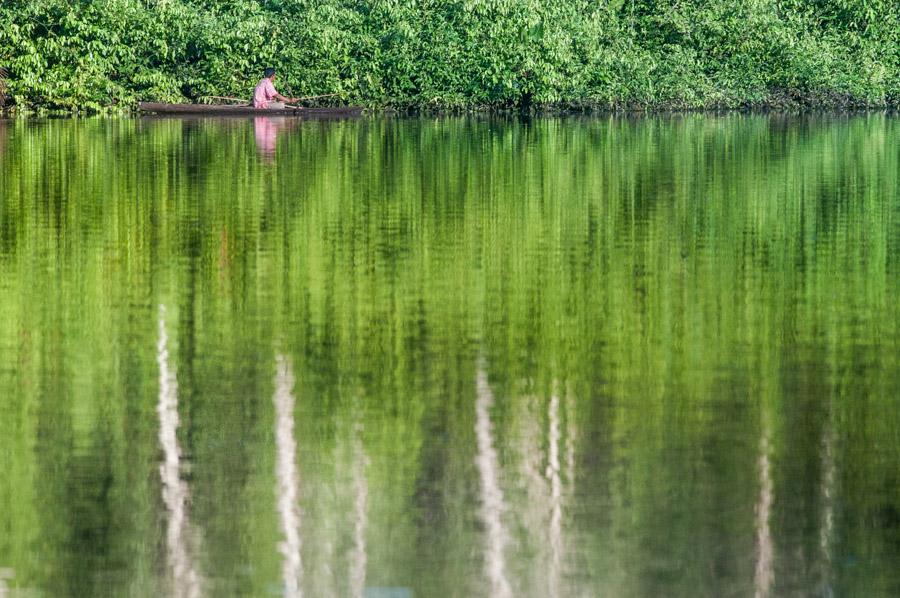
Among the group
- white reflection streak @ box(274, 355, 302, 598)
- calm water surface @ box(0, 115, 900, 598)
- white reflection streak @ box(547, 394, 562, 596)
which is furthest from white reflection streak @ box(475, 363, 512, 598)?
white reflection streak @ box(274, 355, 302, 598)

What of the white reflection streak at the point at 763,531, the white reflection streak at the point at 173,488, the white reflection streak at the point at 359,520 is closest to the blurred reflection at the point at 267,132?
the white reflection streak at the point at 173,488

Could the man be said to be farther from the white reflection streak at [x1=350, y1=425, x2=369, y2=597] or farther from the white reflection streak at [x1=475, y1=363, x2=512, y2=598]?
the white reflection streak at [x1=350, y1=425, x2=369, y2=597]

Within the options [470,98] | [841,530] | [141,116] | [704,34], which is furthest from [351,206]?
[704,34]

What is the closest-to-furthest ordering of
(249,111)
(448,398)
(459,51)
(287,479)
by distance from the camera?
(287,479)
(448,398)
(249,111)
(459,51)

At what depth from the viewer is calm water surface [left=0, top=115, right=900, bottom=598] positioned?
7.19m

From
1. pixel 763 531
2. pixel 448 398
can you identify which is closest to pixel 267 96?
pixel 448 398

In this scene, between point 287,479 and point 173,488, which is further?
point 287,479

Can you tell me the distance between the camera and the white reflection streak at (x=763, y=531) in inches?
269

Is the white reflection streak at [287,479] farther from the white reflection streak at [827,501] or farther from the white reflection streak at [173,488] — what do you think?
the white reflection streak at [827,501]

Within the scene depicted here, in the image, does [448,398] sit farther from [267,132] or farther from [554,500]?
[267,132]

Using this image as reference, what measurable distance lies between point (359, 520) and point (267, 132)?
31205 millimetres

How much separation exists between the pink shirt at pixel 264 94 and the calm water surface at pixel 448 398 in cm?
2336

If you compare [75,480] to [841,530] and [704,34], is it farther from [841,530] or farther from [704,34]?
[704,34]

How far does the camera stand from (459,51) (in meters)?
49.1
